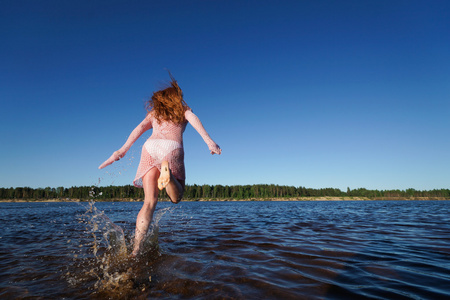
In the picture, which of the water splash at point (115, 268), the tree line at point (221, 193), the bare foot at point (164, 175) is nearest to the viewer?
the water splash at point (115, 268)

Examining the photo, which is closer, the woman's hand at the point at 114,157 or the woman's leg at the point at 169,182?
the woman's leg at the point at 169,182

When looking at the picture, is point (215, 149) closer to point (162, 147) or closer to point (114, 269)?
point (162, 147)

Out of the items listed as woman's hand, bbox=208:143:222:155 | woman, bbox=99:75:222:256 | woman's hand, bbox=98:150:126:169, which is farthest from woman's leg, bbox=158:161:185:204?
woman's hand, bbox=98:150:126:169

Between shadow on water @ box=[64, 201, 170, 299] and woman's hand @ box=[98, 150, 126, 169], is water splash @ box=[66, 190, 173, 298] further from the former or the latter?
woman's hand @ box=[98, 150, 126, 169]

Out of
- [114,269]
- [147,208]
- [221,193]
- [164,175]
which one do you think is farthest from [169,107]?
[221,193]

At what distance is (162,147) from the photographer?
12.5 feet

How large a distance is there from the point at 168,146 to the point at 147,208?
1056 mm

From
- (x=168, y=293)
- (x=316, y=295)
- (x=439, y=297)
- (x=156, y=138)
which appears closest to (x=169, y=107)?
(x=156, y=138)

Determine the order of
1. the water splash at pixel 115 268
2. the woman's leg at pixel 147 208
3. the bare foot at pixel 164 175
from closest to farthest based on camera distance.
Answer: the water splash at pixel 115 268 < the bare foot at pixel 164 175 < the woman's leg at pixel 147 208

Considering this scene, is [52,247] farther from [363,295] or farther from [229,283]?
[363,295]

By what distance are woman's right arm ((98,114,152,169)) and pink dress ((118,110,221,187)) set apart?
3cm

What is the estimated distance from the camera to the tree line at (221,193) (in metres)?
130

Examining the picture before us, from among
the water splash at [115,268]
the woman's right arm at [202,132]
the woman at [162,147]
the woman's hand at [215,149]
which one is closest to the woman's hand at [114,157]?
the woman at [162,147]

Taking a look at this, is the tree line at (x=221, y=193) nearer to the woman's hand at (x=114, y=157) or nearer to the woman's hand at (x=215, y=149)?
the woman's hand at (x=114, y=157)
